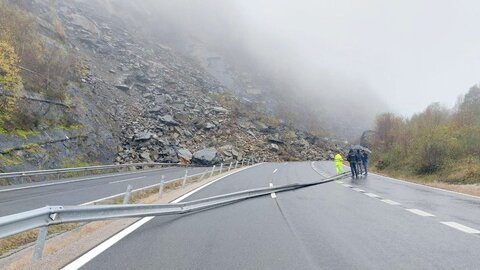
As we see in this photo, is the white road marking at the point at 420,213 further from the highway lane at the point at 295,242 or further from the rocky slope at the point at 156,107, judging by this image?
the rocky slope at the point at 156,107

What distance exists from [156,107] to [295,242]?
52.9 meters

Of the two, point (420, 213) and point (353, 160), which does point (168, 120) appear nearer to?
point (353, 160)

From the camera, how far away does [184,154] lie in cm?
5209

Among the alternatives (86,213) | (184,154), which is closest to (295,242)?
(86,213)

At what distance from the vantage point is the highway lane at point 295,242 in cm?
588

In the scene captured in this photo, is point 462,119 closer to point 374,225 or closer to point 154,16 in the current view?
point 374,225

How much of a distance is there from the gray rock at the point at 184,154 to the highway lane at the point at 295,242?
40610 mm

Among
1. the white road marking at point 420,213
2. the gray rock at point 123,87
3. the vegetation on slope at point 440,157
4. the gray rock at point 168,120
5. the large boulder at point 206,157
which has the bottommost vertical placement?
the white road marking at point 420,213

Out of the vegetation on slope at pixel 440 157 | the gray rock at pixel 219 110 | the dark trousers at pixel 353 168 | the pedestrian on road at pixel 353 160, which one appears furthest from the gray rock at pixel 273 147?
the pedestrian on road at pixel 353 160

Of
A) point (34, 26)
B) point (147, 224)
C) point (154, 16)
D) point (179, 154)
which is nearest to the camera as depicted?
point (147, 224)

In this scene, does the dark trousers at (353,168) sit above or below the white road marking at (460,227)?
above

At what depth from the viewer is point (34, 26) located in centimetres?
3953

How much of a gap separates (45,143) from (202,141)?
30506mm

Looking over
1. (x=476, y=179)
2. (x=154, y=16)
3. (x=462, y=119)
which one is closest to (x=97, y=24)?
(x=154, y=16)
